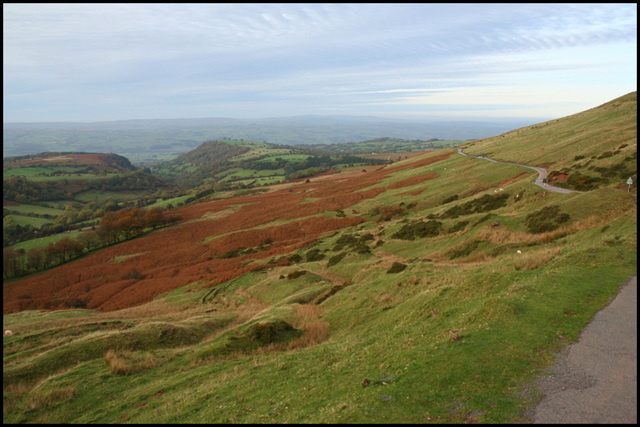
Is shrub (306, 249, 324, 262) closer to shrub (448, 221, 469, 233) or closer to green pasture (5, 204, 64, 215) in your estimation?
shrub (448, 221, 469, 233)

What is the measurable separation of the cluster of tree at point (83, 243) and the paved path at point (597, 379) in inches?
4058

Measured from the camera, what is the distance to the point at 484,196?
49844 mm

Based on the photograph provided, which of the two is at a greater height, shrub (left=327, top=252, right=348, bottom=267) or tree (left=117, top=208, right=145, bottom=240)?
shrub (left=327, top=252, right=348, bottom=267)

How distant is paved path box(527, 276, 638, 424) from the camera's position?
8531 millimetres

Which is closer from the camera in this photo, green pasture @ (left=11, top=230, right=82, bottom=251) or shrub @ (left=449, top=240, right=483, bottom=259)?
shrub @ (left=449, top=240, right=483, bottom=259)

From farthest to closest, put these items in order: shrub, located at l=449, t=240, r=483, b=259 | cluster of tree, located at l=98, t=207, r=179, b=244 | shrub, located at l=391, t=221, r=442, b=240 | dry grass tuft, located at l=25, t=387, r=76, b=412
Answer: cluster of tree, located at l=98, t=207, r=179, b=244
shrub, located at l=391, t=221, r=442, b=240
shrub, located at l=449, t=240, r=483, b=259
dry grass tuft, located at l=25, t=387, r=76, b=412

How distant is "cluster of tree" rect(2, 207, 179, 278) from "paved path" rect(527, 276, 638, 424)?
338ft

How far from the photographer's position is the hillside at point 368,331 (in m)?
11.0

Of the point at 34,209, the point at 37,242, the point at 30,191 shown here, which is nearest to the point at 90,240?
the point at 37,242

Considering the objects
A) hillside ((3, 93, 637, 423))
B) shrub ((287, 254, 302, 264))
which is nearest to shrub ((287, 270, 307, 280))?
hillside ((3, 93, 637, 423))

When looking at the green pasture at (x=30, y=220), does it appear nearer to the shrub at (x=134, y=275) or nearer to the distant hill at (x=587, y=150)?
the shrub at (x=134, y=275)

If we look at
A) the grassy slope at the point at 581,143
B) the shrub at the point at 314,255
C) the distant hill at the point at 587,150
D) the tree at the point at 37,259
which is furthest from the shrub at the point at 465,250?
the tree at the point at 37,259

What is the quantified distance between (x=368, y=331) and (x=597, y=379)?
1126cm

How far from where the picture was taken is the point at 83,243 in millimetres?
89875
